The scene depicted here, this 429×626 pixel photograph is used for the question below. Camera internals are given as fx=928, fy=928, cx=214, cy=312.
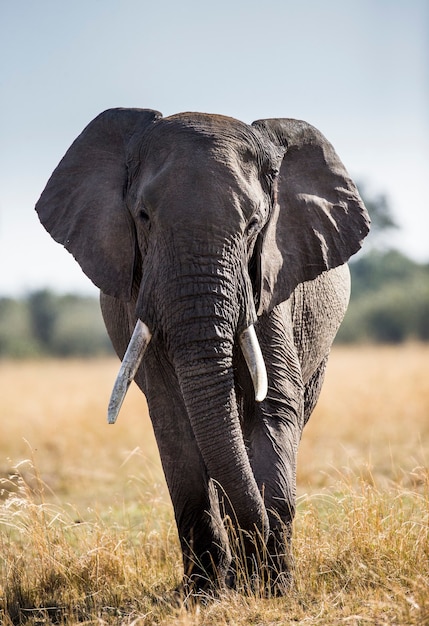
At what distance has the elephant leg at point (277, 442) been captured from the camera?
16.1 feet

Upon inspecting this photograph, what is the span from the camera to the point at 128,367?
4.47m

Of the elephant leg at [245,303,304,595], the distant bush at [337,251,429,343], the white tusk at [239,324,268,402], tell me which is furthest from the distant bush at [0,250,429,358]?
the white tusk at [239,324,268,402]

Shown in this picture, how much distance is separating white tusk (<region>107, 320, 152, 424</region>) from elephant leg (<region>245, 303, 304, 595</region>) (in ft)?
2.57

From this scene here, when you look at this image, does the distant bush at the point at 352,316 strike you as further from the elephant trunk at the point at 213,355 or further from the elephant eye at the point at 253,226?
the elephant trunk at the point at 213,355

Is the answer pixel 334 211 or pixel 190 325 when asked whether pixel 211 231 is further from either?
pixel 334 211

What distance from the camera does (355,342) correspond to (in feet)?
154

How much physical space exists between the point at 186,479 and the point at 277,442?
0.54 meters

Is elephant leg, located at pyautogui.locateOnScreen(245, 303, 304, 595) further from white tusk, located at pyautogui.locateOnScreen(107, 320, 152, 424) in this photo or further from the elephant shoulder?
white tusk, located at pyautogui.locateOnScreen(107, 320, 152, 424)

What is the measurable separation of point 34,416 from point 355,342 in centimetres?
3311

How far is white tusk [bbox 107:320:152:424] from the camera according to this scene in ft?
14.3

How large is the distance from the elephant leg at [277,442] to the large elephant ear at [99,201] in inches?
33.9

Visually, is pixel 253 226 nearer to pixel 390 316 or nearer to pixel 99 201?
pixel 99 201

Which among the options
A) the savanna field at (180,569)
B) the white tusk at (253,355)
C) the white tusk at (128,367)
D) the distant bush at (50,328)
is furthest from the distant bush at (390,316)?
the white tusk at (128,367)

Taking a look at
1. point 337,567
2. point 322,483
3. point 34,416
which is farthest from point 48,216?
point 34,416
